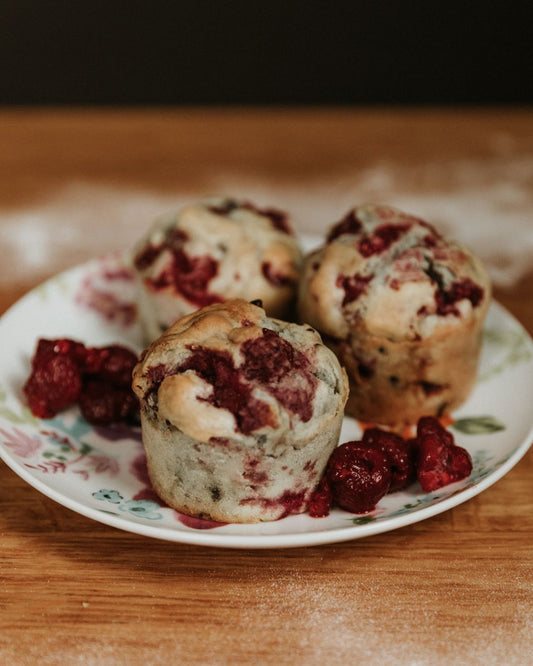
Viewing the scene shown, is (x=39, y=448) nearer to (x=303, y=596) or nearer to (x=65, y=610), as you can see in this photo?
(x=65, y=610)

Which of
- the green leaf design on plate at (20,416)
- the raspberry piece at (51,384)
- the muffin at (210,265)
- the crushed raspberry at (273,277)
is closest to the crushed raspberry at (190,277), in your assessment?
the muffin at (210,265)

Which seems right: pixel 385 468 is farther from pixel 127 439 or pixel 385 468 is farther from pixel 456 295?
pixel 127 439

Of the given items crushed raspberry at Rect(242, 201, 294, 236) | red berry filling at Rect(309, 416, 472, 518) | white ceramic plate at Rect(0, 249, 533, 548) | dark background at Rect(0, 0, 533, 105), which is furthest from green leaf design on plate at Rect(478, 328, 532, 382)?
dark background at Rect(0, 0, 533, 105)

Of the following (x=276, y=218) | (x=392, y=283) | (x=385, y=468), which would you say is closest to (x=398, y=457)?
(x=385, y=468)

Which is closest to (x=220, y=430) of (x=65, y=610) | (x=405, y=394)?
(x=65, y=610)

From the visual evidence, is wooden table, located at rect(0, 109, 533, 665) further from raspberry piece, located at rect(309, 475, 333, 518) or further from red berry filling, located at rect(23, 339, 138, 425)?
red berry filling, located at rect(23, 339, 138, 425)

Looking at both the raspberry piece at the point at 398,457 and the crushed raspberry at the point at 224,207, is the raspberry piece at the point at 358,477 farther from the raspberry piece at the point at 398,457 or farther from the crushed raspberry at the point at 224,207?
the crushed raspberry at the point at 224,207
